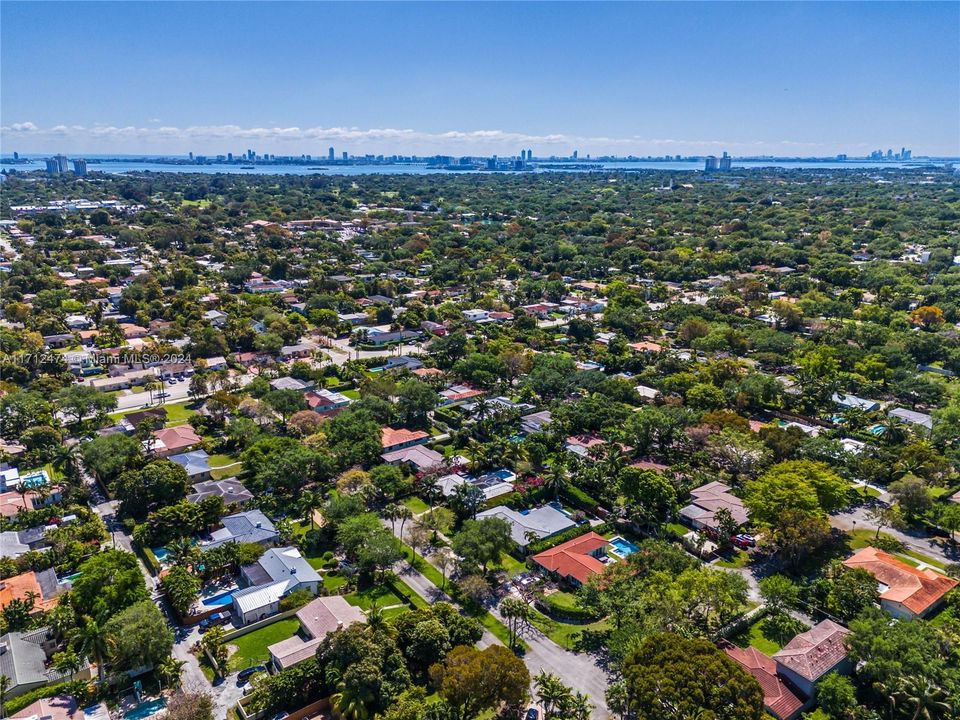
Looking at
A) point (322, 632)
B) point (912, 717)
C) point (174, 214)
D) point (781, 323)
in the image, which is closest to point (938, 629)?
point (912, 717)

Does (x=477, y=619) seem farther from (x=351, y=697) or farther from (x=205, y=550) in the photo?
(x=205, y=550)

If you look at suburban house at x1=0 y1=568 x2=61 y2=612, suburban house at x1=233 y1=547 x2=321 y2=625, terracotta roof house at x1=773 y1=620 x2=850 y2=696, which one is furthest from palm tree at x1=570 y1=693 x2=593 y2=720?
suburban house at x1=0 y1=568 x2=61 y2=612

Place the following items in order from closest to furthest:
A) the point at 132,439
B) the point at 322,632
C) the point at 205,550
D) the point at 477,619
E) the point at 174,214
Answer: the point at 322,632, the point at 477,619, the point at 205,550, the point at 132,439, the point at 174,214

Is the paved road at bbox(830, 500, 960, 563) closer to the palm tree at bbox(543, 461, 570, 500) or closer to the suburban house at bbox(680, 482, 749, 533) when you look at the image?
the suburban house at bbox(680, 482, 749, 533)

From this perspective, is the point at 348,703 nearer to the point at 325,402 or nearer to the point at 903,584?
the point at 903,584

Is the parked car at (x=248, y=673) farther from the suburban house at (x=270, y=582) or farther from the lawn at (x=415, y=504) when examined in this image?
the lawn at (x=415, y=504)

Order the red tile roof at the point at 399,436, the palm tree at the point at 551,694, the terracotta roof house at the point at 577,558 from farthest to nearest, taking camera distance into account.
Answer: the red tile roof at the point at 399,436 → the terracotta roof house at the point at 577,558 → the palm tree at the point at 551,694

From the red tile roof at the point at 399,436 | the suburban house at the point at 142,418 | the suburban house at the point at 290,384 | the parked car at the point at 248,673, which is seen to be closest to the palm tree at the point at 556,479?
the red tile roof at the point at 399,436
